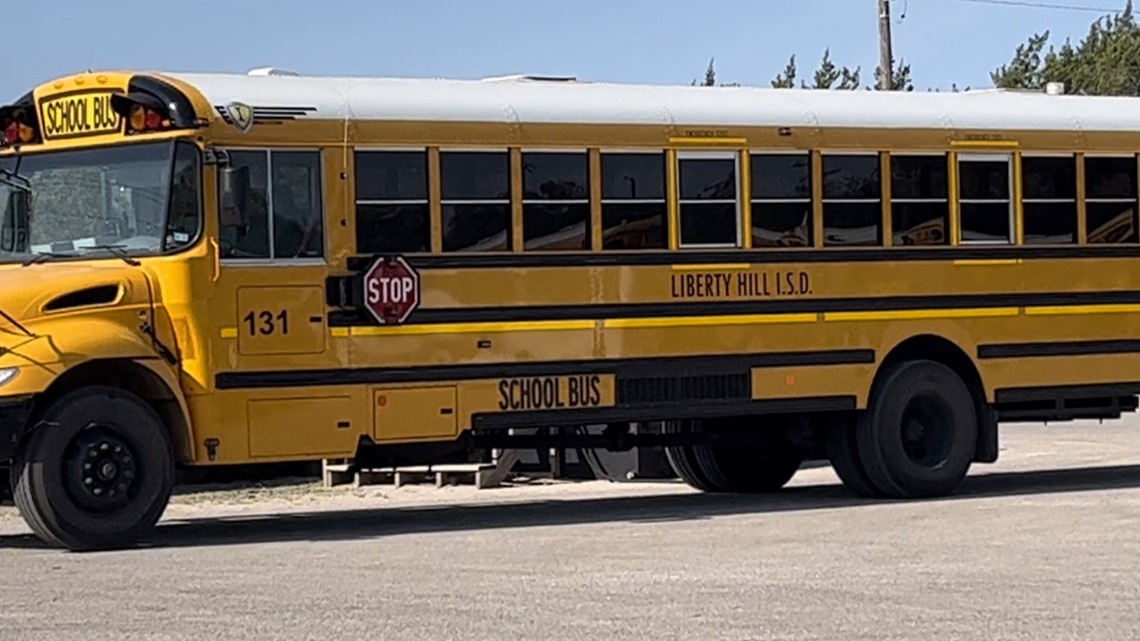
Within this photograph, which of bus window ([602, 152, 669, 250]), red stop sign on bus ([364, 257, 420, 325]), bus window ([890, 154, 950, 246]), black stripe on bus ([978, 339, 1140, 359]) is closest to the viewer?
red stop sign on bus ([364, 257, 420, 325])

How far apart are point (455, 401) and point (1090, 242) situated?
5482mm

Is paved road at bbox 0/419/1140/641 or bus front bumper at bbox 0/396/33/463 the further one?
bus front bumper at bbox 0/396/33/463

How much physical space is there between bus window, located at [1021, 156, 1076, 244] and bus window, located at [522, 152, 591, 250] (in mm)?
3780

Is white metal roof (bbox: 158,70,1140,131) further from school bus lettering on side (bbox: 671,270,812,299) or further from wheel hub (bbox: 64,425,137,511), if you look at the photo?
wheel hub (bbox: 64,425,137,511)

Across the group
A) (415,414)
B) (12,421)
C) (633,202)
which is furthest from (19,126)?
(633,202)

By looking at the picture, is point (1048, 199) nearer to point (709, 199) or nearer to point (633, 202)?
point (709, 199)

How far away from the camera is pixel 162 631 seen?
32.4ft

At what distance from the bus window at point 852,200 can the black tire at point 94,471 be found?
17.0ft

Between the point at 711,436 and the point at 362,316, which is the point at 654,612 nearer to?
the point at 362,316

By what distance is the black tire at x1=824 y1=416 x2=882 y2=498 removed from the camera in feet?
55.1

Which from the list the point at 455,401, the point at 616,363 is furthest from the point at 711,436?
the point at 455,401

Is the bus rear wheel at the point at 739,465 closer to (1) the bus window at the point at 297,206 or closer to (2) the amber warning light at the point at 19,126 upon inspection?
(1) the bus window at the point at 297,206

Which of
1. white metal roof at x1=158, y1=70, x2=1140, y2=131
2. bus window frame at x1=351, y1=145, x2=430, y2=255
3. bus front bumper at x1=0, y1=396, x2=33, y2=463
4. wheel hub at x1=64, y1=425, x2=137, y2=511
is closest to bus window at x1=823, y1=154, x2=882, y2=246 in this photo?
white metal roof at x1=158, y1=70, x2=1140, y2=131

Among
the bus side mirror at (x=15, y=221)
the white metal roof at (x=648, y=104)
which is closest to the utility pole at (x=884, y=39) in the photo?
the white metal roof at (x=648, y=104)
